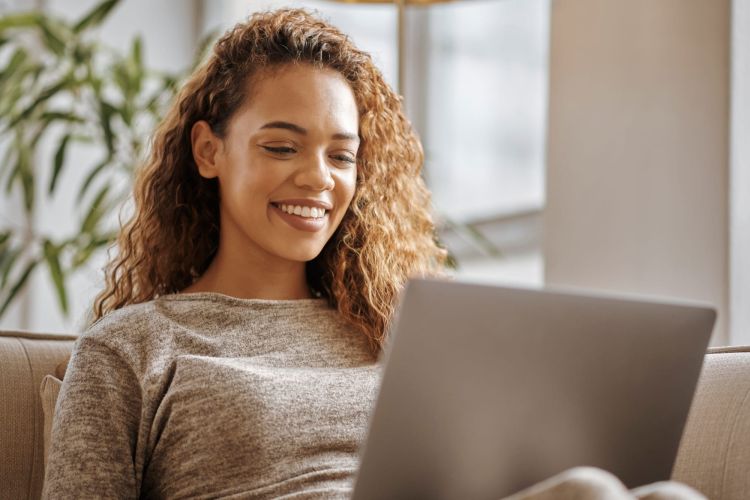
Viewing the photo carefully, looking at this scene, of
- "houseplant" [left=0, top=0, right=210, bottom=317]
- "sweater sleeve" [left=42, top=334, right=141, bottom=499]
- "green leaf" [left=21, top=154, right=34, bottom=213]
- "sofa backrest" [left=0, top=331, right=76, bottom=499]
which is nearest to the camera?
"sweater sleeve" [left=42, top=334, right=141, bottom=499]

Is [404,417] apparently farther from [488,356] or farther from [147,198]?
[147,198]

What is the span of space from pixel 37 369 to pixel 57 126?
7.97ft

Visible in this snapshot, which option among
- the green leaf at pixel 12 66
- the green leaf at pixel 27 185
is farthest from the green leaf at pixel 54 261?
the green leaf at pixel 12 66

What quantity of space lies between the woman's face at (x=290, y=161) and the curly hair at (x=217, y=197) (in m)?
0.04

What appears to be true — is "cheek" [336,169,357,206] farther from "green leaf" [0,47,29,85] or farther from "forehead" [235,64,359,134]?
"green leaf" [0,47,29,85]

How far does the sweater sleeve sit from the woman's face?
0.98ft

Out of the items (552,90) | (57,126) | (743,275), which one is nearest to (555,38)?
(552,90)

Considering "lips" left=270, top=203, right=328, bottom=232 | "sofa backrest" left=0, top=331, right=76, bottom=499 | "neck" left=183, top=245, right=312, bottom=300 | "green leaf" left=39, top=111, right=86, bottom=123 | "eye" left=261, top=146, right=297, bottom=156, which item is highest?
"green leaf" left=39, top=111, right=86, bottom=123

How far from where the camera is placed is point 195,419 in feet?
4.33

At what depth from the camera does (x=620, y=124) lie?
2221mm

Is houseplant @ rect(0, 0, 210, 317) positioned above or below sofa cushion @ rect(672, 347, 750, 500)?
above

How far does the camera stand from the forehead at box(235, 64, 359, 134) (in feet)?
4.93

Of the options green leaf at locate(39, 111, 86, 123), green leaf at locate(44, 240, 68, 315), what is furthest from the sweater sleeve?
green leaf at locate(39, 111, 86, 123)

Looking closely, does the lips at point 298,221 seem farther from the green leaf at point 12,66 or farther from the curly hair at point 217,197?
the green leaf at point 12,66
